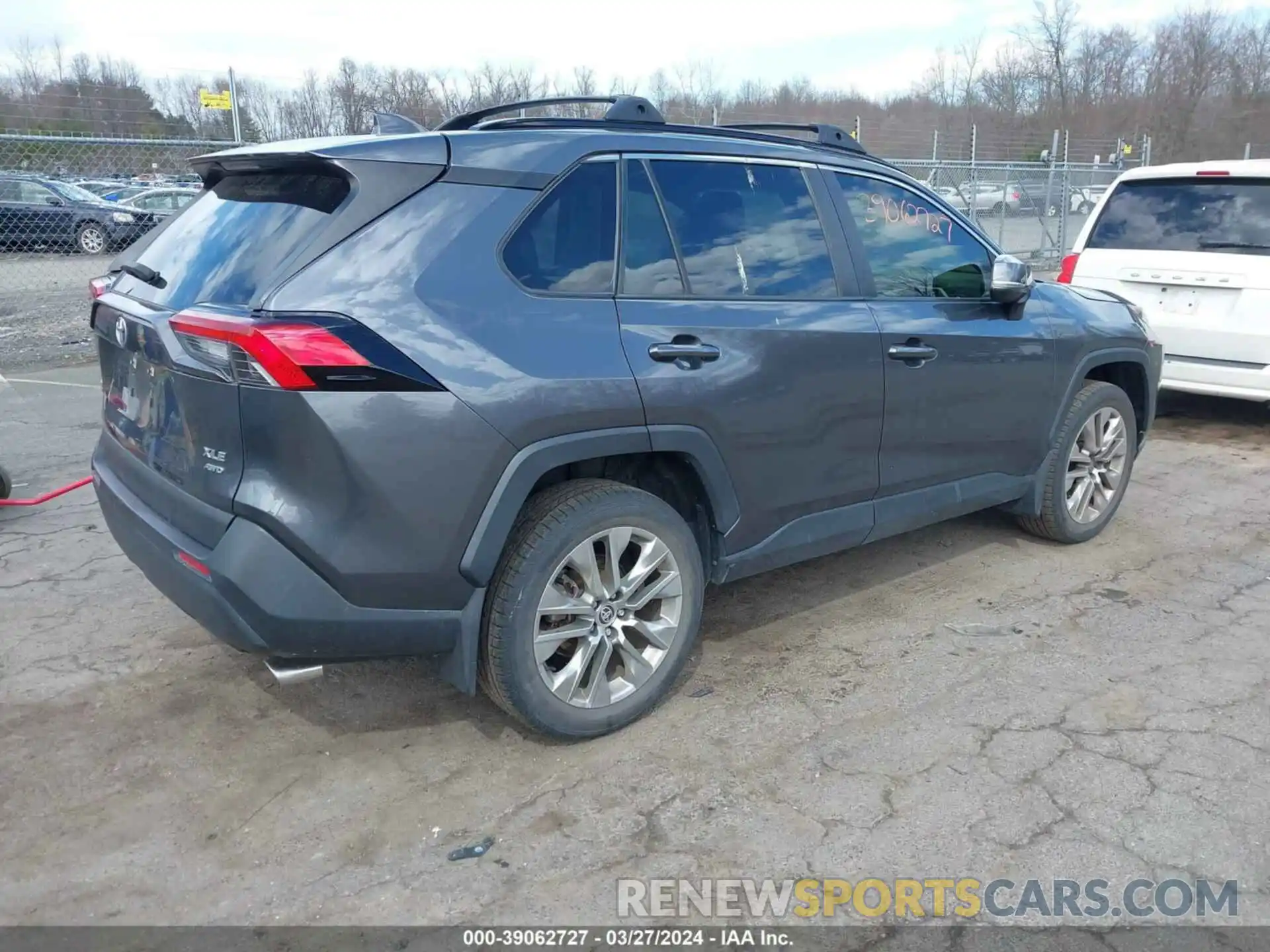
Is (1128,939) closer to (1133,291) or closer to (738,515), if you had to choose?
(738,515)

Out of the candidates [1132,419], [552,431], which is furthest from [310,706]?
[1132,419]

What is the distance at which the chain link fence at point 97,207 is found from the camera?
10.4 meters

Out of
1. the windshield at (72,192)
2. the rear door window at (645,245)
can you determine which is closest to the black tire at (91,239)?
the windshield at (72,192)

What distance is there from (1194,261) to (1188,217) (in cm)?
38

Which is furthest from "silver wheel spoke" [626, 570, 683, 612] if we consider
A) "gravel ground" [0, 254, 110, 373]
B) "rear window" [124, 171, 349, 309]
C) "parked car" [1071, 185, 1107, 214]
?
"parked car" [1071, 185, 1107, 214]

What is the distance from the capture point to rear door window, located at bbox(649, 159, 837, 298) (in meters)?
3.34

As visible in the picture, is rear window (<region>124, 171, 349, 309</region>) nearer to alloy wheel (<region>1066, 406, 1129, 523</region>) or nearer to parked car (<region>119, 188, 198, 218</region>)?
alloy wheel (<region>1066, 406, 1129, 523</region>)

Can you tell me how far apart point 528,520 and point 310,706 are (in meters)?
1.15

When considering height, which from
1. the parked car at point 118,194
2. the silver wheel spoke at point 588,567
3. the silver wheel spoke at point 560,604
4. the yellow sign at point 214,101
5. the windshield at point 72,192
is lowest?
the silver wheel spoke at point 560,604

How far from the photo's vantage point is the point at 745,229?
11.5 feet

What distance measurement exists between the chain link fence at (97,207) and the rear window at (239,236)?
542 centimetres

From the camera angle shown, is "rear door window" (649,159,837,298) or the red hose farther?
the red hose

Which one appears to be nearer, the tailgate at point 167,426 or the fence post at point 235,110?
the tailgate at point 167,426

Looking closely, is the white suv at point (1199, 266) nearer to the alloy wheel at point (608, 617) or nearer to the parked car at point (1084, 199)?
the alloy wheel at point (608, 617)
